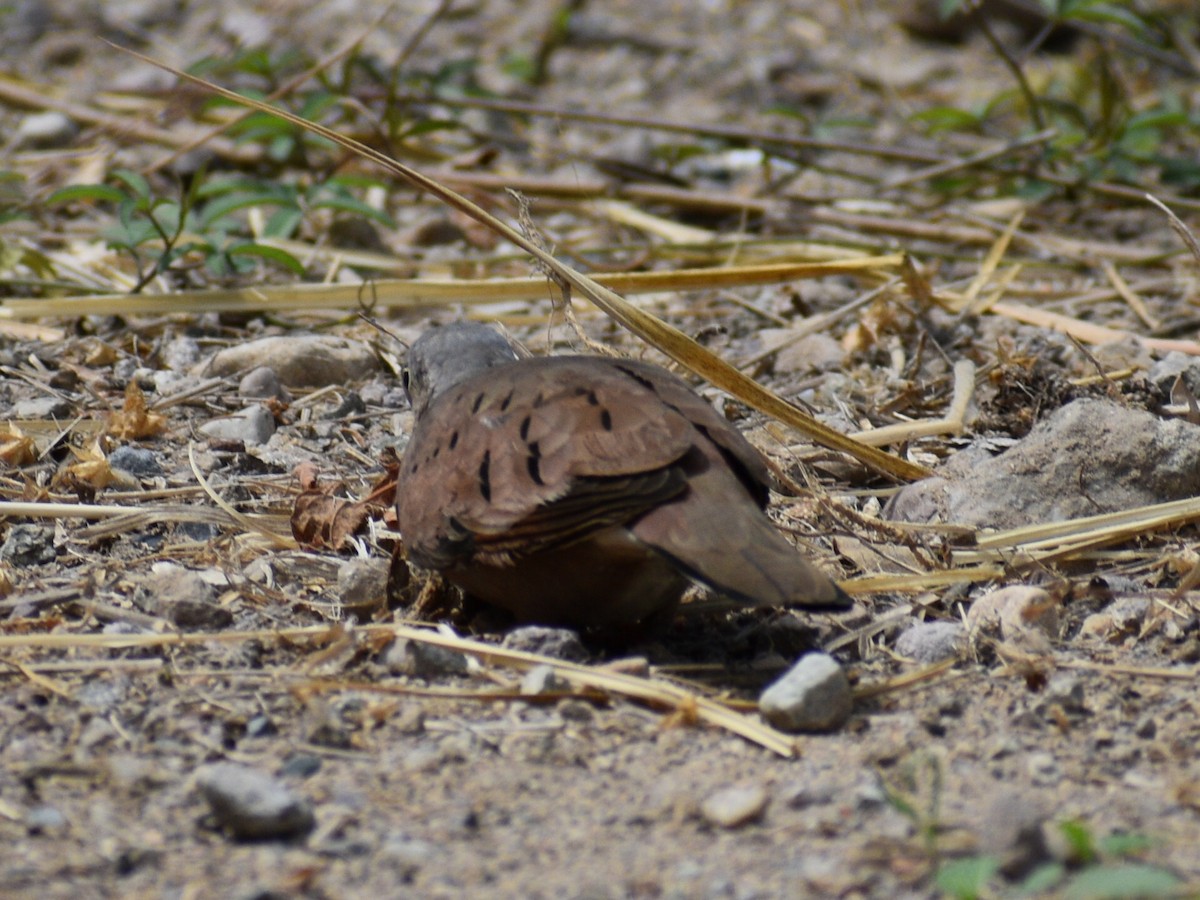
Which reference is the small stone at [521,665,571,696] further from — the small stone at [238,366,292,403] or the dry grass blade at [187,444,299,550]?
the small stone at [238,366,292,403]

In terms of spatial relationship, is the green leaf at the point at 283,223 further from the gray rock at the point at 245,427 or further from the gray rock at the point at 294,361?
the gray rock at the point at 245,427

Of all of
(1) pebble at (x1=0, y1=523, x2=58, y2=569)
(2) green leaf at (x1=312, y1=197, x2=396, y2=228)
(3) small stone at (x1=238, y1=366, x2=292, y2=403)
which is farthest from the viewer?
(2) green leaf at (x1=312, y1=197, x2=396, y2=228)

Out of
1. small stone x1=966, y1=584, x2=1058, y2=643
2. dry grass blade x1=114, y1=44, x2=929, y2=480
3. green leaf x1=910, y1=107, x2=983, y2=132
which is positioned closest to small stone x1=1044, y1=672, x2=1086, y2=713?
small stone x1=966, y1=584, x2=1058, y2=643

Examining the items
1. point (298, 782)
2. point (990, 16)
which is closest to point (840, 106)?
point (990, 16)

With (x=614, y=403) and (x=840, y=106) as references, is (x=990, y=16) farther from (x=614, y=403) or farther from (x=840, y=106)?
(x=614, y=403)

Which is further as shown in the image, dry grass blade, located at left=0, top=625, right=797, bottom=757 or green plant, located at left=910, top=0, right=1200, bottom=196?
green plant, located at left=910, top=0, right=1200, bottom=196

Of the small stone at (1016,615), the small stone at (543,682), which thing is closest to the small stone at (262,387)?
the small stone at (543,682)
